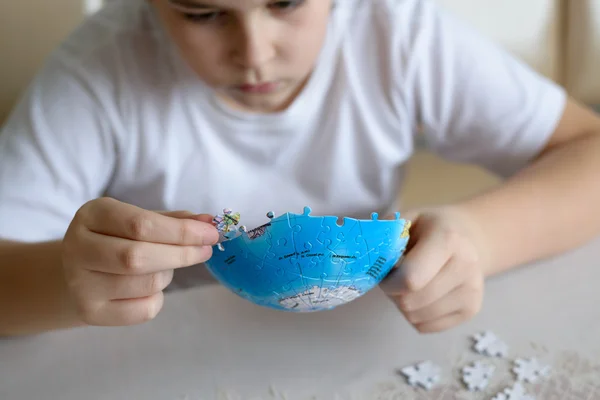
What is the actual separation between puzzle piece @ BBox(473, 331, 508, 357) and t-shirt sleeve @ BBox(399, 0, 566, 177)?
32cm

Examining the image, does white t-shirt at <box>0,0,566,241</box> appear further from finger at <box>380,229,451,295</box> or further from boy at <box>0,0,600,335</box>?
finger at <box>380,229,451,295</box>

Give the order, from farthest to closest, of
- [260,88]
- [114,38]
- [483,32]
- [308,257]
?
[483,32] < [114,38] < [260,88] < [308,257]

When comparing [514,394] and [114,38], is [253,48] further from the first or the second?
[514,394]

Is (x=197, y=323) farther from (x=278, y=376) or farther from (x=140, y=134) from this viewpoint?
(x=140, y=134)

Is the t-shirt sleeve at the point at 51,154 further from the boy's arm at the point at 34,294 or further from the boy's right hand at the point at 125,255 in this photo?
the boy's right hand at the point at 125,255

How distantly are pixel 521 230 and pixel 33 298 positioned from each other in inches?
21.8

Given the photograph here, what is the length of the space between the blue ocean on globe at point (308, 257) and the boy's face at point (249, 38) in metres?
0.22

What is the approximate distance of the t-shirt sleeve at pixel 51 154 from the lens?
0.71 metres

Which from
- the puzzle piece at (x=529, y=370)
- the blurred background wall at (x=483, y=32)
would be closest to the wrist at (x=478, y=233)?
the puzzle piece at (x=529, y=370)

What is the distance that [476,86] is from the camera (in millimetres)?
825

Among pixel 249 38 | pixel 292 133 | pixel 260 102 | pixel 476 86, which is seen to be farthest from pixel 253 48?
pixel 476 86


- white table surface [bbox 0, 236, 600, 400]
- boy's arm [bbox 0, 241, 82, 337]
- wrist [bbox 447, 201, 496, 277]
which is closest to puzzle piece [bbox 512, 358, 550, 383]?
white table surface [bbox 0, 236, 600, 400]

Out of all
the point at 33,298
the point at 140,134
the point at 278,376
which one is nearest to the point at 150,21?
the point at 140,134

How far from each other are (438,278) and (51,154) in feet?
1.58
